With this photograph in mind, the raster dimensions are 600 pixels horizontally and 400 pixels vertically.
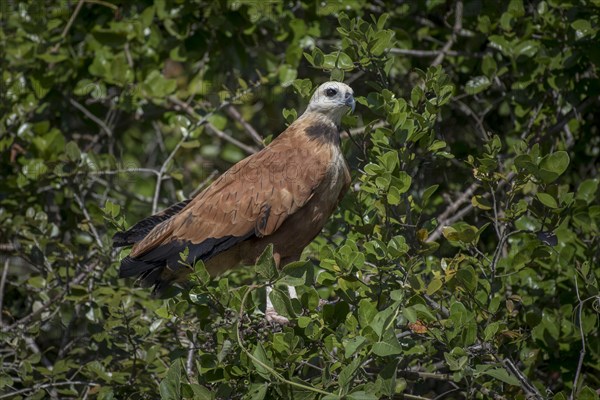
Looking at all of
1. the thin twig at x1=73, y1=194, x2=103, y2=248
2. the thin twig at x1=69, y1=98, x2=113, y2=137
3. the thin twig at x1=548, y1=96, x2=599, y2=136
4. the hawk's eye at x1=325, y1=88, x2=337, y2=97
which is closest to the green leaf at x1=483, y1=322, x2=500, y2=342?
the hawk's eye at x1=325, y1=88, x2=337, y2=97

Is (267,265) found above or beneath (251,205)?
above

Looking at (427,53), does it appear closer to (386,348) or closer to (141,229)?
(141,229)

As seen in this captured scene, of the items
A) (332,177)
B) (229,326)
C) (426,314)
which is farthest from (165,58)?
(426,314)

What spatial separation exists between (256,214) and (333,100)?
68 cm

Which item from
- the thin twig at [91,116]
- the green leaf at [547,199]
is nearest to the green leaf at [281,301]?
the green leaf at [547,199]

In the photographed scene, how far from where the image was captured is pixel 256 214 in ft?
14.6

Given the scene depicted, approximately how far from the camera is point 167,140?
687 cm

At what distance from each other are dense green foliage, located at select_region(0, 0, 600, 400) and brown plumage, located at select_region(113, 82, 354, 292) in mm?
146

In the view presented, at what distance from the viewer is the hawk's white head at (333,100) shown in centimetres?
455

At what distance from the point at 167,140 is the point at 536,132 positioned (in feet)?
9.21

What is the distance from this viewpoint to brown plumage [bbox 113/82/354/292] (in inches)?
173

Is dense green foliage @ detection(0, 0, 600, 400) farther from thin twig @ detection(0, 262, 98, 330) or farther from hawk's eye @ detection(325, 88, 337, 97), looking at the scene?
hawk's eye @ detection(325, 88, 337, 97)

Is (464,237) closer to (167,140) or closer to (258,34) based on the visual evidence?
(258,34)

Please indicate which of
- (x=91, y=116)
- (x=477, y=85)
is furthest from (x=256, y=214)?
(x=91, y=116)
